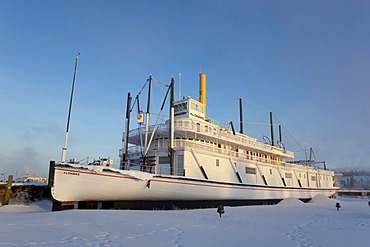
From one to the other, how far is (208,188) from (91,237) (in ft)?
52.2

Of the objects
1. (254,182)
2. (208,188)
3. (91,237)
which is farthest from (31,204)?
(254,182)

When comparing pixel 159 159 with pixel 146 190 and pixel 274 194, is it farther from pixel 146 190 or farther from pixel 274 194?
pixel 274 194

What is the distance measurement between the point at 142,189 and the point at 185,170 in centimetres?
453

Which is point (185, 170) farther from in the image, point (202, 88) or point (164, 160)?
point (202, 88)

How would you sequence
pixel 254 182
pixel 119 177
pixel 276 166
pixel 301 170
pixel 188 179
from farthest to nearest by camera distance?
pixel 301 170
pixel 276 166
pixel 254 182
pixel 188 179
pixel 119 177

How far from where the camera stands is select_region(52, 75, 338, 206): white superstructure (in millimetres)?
16422

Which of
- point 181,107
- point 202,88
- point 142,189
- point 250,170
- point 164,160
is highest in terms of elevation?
point 202,88

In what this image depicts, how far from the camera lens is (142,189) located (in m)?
18.2

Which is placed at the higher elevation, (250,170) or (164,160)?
(164,160)

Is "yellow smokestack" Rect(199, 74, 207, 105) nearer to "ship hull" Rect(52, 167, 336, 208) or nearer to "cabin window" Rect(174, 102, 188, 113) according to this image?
"cabin window" Rect(174, 102, 188, 113)

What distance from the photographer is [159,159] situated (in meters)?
22.9

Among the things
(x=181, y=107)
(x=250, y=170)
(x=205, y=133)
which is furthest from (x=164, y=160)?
(x=250, y=170)

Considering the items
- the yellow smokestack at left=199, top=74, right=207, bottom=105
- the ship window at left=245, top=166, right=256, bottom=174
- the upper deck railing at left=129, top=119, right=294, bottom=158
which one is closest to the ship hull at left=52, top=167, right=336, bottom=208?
the ship window at left=245, top=166, right=256, bottom=174

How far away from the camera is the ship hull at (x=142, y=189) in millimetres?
15672
